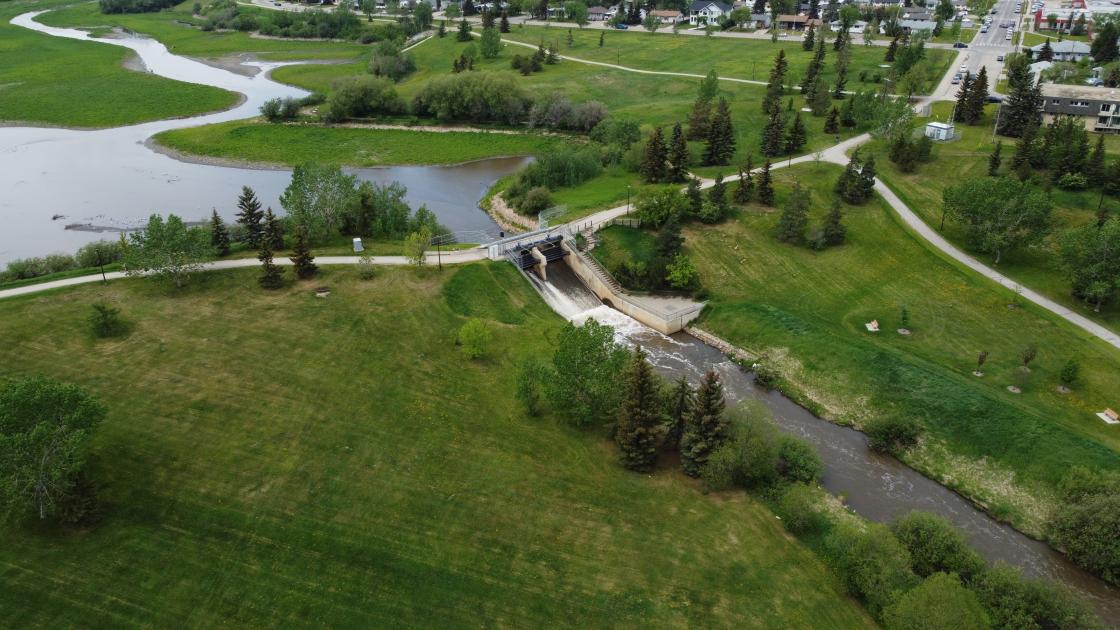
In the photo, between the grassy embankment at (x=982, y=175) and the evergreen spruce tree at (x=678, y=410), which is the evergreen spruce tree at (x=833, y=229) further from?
the evergreen spruce tree at (x=678, y=410)

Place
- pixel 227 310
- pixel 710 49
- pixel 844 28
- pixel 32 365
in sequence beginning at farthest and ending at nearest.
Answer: pixel 710 49 < pixel 844 28 < pixel 227 310 < pixel 32 365

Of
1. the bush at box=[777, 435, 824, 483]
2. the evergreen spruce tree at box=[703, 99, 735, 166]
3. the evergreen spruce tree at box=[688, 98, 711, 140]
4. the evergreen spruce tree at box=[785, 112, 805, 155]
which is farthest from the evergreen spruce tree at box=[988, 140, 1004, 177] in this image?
the bush at box=[777, 435, 824, 483]

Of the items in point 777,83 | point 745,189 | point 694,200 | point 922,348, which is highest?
point 777,83

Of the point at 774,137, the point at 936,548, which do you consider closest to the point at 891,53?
the point at 774,137

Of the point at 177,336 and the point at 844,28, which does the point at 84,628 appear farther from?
the point at 844,28

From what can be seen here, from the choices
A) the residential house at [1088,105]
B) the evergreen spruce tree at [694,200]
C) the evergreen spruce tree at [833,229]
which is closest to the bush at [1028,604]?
the evergreen spruce tree at [833,229]

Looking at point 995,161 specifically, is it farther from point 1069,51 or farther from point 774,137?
point 1069,51

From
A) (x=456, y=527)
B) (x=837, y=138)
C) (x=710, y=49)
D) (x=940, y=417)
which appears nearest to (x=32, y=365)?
(x=456, y=527)
